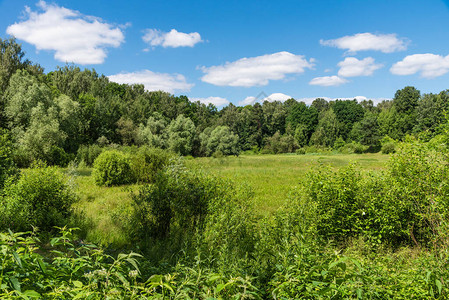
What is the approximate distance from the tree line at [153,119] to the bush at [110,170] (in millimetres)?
4294

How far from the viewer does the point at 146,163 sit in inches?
612

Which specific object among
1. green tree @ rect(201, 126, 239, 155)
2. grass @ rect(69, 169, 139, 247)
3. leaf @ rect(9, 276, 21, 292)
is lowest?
grass @ rect(69, 169, 139, 247)

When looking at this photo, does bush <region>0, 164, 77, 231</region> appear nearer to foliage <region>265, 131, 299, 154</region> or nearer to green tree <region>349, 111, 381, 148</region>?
foliage <region>265, 131, 299, 154</region>

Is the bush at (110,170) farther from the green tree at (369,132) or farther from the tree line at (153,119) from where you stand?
the green tree at (369,132)

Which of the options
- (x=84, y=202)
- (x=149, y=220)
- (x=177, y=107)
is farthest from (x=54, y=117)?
(x=177, y=107)

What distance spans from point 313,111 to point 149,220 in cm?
8113

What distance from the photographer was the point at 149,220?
7090 millimetres

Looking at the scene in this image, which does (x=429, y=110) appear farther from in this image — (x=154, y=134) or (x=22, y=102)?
(x=22, y=102)

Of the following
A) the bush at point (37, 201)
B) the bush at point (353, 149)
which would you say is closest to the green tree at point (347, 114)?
the bush at point (353, 149)

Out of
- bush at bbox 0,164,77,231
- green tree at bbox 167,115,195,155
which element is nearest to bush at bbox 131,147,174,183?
bush at bbox 0,164,77,231

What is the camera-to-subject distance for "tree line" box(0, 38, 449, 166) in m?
26.7

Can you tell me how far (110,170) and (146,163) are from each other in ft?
6.80

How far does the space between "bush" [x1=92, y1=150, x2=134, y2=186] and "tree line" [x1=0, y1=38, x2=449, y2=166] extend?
4.29 m

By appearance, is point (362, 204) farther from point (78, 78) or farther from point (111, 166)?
point (78, 78)
